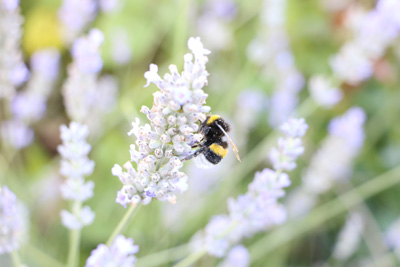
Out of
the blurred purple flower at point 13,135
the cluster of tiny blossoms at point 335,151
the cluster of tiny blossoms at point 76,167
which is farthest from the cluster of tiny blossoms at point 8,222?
the cluster of tiny blossoms at point 335,151

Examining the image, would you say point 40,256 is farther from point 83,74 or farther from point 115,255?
point 115,255

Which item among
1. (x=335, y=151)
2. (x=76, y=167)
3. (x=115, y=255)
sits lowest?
(x=115, y=255)

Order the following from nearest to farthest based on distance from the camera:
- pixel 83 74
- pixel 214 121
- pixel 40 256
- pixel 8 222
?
pixel 8 222
pixel 214 121
pixel 83 74
pixel 40 256

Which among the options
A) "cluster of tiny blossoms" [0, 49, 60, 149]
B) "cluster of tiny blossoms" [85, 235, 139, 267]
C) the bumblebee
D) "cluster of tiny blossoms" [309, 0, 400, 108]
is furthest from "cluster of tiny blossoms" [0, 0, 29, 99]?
"cluster of tiny blossoms" [309, 0, 400, 108]

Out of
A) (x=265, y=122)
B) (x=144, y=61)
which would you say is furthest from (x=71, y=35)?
(x=265, y=122)

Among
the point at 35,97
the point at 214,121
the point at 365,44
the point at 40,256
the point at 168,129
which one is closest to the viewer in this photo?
the point at 168,129

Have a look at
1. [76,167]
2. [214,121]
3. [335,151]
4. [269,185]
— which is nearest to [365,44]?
[335,151]
